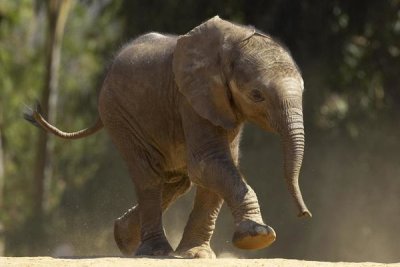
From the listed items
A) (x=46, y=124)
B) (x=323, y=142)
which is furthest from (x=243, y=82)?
(x=323, y=142)

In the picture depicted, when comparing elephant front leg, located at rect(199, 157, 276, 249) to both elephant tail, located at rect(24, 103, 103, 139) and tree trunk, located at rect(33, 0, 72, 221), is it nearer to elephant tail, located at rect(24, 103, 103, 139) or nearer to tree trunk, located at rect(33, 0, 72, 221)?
elephant tail, located at rect(24, 103, 103, 139)

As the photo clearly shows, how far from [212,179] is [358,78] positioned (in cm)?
1455

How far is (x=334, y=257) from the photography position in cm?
2444

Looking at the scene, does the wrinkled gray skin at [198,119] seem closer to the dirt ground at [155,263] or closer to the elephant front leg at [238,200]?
the elephant front leg at [238,200]

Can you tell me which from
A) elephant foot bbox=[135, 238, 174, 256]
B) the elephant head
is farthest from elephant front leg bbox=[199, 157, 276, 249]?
elephant foot bbox=[135, 238, 174, 256]

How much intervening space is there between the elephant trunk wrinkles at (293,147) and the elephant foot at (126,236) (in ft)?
8.83

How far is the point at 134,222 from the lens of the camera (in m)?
14.3

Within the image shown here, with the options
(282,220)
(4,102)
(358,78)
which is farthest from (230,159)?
(4,102)

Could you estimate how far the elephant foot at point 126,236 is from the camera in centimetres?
1431

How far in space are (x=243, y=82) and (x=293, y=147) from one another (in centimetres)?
79

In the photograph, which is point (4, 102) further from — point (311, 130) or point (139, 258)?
point (139, 258)

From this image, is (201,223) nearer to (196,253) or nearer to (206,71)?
(196,253)

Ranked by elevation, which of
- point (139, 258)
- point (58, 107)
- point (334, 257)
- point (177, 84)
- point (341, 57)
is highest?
point (177, 84)

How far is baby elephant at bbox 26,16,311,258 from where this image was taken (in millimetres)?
12094
